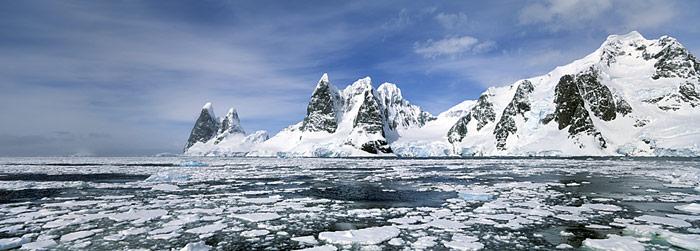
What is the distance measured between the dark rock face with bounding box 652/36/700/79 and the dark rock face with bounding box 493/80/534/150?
48956 millimetres

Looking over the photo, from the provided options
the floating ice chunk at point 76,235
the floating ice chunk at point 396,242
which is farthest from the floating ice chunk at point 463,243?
the floating ice chunk at point 76,235

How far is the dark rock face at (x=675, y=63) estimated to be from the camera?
6304 inches

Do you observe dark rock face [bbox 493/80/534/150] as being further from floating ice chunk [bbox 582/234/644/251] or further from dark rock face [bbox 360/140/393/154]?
floating ice chunk [bbox 582/234/644/251]

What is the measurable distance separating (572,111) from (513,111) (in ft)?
107

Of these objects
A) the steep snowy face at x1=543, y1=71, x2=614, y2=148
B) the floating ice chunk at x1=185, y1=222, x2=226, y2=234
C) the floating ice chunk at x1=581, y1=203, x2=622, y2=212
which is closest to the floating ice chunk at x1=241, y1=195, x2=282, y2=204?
the floating ice chunk at x1=185, y1=222, x2=226, y2=234

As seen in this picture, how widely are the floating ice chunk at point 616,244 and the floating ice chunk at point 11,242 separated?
13.4m

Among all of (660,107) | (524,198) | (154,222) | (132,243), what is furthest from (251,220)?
(660,107)

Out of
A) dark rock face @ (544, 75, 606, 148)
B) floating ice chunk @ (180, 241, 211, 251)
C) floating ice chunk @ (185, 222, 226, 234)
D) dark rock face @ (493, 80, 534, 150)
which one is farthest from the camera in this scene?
dark rock face @ (493, 80, 534, 150)

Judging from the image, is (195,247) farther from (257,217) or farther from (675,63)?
(675,63)

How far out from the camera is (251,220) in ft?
43.5

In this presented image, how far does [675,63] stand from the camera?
16262cm

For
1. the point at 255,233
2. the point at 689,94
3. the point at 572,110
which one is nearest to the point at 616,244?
the point at 255,233

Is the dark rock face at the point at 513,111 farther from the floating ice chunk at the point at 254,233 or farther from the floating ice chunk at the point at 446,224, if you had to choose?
the floating ice chunk at the point at 254,233

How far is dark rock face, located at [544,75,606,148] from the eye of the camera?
15750 cm
